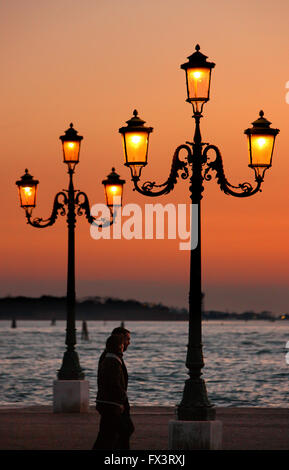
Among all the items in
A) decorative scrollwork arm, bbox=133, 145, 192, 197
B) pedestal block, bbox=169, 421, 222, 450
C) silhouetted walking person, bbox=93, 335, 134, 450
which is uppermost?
decorative scrollwork arm, bbox=133, 145, 192, 197

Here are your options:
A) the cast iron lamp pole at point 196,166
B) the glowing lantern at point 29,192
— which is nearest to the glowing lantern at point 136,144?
the cast iron lamp pole at point 196,166

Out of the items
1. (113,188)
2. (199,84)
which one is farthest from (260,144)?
(113,188)

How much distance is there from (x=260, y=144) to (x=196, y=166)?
1.31m

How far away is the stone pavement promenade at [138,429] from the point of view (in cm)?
1678

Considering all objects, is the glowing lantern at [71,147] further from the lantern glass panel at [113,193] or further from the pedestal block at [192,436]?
the pedestal block at [192,436]

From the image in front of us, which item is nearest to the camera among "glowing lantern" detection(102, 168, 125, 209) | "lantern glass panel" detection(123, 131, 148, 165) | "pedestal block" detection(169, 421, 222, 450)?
"pedestal block" detection(169, 421, 222, 450)

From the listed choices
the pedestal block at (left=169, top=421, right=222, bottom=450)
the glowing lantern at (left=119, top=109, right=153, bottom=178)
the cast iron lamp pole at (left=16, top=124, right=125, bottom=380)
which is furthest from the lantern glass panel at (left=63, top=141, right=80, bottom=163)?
the pedestal block at (left=169, top=421, right=222, bottom=450)

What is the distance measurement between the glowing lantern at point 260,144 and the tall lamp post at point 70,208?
704cm

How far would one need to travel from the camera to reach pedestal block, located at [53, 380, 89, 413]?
2252cm

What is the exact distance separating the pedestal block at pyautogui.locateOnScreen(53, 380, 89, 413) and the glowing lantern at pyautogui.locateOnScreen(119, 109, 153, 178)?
306 inches

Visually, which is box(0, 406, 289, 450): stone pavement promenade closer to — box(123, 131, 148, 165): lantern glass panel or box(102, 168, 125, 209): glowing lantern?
box(123, 131, 148, 165): lantern glass panel
